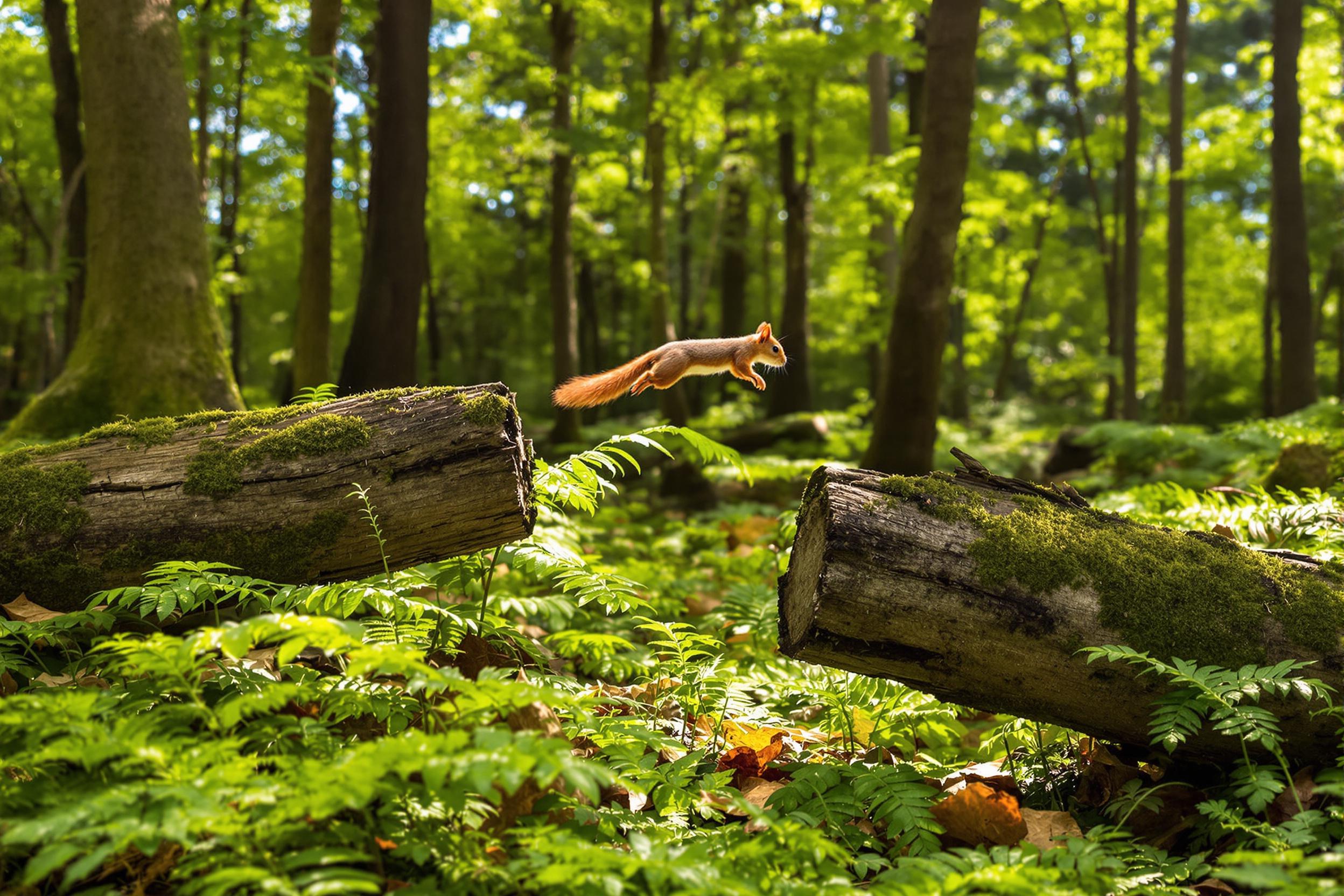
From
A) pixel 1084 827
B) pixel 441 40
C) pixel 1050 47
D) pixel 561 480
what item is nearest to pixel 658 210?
pixel 561 480

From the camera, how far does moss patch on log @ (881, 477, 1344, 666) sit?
3193 millimetres

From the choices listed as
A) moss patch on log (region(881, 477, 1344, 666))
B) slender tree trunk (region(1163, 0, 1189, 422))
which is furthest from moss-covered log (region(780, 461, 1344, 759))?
slender tree trunk (region(1163, 0, 1189, 422))

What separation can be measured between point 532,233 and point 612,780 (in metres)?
28.7

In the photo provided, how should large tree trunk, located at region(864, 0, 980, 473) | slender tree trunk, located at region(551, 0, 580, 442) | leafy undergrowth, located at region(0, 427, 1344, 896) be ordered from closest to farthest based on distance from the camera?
leafy undergrowth, located at region(0, 427, 1344, 896)
large tree trunk, located at region(864, 0, 980, 473)
slender tree trunk, located at region(551, 0, 580, 442)

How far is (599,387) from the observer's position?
390 cm

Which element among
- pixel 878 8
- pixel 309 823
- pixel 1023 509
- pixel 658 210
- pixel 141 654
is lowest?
pixel 309 823

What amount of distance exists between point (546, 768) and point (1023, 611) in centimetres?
200

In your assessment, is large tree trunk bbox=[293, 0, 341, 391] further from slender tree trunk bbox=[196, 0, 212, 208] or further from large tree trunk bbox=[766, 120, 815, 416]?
large tree trunk bbox=[766, 120, 815, 416]

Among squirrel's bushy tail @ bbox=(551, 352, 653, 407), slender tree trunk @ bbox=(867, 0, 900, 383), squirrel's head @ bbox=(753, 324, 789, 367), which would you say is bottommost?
squirrel's bushy tail @ bbox=(551, 352, 653, 407)

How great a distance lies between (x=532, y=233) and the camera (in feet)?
95.7

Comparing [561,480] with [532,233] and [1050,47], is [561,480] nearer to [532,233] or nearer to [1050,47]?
[532,233]

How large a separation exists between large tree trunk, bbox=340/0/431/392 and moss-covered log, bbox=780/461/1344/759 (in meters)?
5.87

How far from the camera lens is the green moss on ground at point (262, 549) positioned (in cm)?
358

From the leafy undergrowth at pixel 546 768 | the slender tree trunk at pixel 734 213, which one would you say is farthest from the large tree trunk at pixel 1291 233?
the leafy undergrowth at pixel 546 768
